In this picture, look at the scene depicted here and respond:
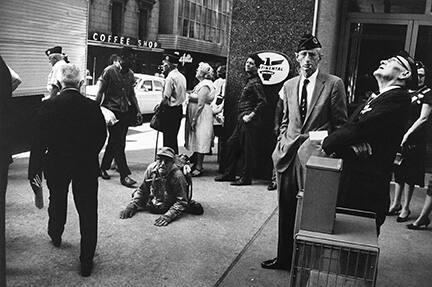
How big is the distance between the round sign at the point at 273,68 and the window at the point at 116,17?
3.32 metres

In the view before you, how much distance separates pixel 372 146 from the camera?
2523 mm

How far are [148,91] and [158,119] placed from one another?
0.62 metres

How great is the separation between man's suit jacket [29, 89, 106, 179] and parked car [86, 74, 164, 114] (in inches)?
64.5

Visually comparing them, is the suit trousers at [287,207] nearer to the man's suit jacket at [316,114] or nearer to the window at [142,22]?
the man's suit jacket at [316,114]

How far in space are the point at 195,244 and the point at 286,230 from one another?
735mm

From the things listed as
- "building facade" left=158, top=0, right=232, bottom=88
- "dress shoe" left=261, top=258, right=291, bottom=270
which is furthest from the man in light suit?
"building facade" left=158, top=0, right=232, bottom=88

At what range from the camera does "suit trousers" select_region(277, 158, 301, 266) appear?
3303 mm

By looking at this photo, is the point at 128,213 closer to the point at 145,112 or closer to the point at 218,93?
the point at 145,112

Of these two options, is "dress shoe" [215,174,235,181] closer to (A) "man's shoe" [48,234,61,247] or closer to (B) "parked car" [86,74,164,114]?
(B) "parked car" [86,74,164,114]

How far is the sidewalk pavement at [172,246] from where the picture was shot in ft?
7.95

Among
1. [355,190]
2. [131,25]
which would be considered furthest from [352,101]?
[131,25]

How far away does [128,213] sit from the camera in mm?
4074

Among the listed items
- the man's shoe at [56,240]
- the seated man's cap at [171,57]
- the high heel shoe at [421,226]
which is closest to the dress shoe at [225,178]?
the seated man's cap at [171,57]

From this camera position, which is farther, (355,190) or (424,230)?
(424,230)
